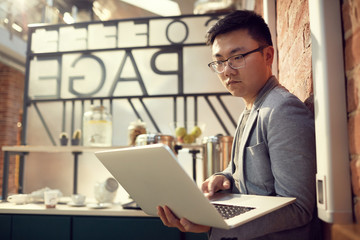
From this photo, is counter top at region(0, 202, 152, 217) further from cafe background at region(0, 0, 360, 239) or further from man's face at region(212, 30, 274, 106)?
man's face at region(212, 30, 274, 106)

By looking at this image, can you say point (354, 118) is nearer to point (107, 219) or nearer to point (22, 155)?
point (107, 219)

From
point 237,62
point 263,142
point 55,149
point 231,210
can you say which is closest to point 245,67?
point 237,62

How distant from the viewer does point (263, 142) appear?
0.88 metres

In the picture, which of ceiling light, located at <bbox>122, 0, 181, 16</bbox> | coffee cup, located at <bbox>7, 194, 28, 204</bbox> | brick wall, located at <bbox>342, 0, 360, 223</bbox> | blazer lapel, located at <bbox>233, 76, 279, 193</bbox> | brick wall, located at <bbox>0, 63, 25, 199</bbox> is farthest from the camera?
brick wall, located at <bbox>0, 63, 25, 199</bbox>

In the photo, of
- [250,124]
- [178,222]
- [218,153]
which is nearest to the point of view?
[178,222]

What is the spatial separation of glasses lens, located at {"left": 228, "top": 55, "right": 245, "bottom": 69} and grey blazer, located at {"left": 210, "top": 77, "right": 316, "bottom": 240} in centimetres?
16

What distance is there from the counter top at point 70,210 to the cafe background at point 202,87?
0.62 metres

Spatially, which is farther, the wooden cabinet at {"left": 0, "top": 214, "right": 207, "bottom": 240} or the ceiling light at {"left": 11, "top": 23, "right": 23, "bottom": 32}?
the ceiling light at {"left": 11, "top": 23, "right": 23, "bottom": 32}

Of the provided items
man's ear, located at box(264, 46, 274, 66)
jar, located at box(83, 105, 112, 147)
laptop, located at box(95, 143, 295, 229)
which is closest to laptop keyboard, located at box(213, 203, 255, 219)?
laptop, located at box(95, 143, 295, 229)

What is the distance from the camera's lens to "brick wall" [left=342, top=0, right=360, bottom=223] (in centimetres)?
61

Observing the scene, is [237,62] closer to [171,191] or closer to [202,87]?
[171,191]

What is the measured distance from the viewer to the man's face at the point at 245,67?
103cm

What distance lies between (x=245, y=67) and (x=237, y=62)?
0.03 meters

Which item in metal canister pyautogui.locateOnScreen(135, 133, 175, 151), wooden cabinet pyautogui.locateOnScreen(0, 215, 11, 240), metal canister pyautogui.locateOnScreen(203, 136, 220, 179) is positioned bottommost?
wooden cabinet pyautogui.locateOnScreen(0, 215, 11, 240)
